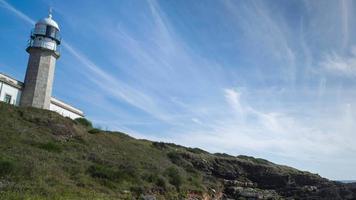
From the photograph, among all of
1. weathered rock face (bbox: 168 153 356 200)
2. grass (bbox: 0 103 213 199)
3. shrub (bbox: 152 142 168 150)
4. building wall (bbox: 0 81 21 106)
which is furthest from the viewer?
shrub (bbox: 152 142 168 150)

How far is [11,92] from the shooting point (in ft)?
115

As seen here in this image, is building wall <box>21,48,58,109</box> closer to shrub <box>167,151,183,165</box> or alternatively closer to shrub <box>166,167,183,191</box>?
shrub <box>167,151,183,165</box>

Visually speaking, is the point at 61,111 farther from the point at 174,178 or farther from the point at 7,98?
the point at 174,178

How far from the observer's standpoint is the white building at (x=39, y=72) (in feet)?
118

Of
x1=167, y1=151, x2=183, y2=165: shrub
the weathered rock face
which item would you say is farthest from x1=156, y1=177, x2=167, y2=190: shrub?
x1=167, y1=151, x2=183, y2=165: shrub

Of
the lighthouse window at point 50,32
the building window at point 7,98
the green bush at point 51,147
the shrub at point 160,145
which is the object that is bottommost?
the green bush at point 51,147

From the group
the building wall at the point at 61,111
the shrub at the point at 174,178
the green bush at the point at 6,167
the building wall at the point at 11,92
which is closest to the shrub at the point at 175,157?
the shrub at the point at 174,178

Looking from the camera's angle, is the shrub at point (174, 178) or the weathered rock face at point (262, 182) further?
the weathered rock face at point (262, 182)

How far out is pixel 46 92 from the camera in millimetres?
36844

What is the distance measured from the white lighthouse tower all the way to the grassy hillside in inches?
202

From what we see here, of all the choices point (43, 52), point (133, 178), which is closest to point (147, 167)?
point (133, 178)

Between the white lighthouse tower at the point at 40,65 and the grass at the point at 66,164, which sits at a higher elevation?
the white lighthouse tower at the point at 40,65

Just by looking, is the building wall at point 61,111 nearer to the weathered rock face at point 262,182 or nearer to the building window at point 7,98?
the building window at point 7,98

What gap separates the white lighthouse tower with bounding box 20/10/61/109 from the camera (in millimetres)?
36406
